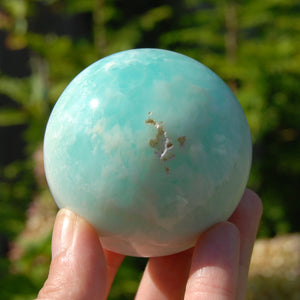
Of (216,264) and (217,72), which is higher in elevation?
(217,72)

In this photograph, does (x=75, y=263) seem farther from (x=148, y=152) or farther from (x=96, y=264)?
(x=148, y=152)

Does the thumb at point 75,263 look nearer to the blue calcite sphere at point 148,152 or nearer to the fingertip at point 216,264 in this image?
the blue calcite sphere at point 148,152

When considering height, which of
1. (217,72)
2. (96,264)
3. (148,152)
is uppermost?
(217,72)

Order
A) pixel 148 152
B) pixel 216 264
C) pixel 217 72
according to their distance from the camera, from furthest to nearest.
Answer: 1. pixel 217 72
2. pixel 216 264
3. pixel 148 152

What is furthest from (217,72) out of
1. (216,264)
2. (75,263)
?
(75,263)

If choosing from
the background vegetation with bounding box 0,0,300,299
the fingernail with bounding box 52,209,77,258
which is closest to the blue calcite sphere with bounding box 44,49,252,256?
the fingernail with bounding box 52,209,77,258

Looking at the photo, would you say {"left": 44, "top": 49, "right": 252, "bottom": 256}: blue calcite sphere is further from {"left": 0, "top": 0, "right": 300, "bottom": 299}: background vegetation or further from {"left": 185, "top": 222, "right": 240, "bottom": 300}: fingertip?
{"left": 0, "top": 0, "right": 300, "bottom": 299}: background vegetation

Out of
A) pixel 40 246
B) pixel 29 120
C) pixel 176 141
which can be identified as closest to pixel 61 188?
pixel 176 141
